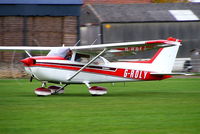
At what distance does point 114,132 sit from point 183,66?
Result: 26.3 m

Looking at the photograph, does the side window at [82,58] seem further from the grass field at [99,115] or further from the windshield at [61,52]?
the grass field at [99,115]

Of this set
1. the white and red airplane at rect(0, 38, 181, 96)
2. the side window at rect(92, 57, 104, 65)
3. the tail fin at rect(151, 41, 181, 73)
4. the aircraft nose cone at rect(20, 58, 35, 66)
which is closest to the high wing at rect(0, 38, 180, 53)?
the white and red airplane at rect(0, 38, 181, 96)

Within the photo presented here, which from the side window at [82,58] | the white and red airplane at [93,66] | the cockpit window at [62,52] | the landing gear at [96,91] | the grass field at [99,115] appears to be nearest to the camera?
the grass field at [99,115]

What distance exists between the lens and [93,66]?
16.9m

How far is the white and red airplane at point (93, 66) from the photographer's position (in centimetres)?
1574

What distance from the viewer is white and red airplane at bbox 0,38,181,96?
15742 millimetres

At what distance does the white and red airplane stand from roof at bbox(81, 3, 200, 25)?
19.9m

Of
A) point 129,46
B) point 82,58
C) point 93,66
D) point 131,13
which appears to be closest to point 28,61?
point 82,58

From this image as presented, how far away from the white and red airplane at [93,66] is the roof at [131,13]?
19869 mm

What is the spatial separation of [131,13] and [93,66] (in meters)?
22.8

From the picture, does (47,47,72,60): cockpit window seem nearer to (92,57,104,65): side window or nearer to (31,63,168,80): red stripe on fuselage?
(31,63,168,80): red stripe on fuselage

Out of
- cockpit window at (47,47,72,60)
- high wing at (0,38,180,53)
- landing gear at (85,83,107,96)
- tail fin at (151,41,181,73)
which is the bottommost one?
landing gear at (85,83,107,96)

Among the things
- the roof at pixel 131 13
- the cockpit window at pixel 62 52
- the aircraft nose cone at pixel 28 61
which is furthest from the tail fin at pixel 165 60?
the roof at pixel 131 13

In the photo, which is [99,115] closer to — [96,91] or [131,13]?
[96,91]
